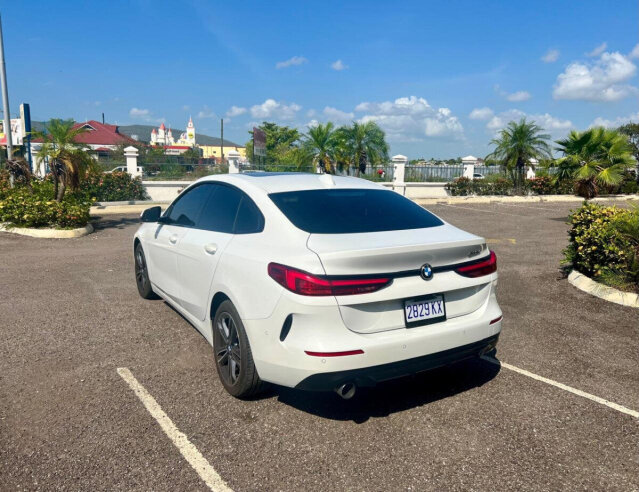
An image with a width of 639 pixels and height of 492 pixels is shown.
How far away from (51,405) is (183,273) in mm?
1476

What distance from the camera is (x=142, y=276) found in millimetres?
5941

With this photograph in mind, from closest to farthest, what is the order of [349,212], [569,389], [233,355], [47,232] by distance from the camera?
[233,355] < [349,212] < [569,389] < [47,232]

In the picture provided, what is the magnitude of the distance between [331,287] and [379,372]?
0.64 meters

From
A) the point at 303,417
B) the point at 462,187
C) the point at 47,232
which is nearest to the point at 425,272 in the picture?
the point at 303,417

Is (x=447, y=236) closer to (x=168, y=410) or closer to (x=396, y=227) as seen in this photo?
(x=396, y=227)

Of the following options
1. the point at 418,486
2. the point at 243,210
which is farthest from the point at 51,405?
the point at 418,486

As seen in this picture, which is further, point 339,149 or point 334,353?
point 339,149

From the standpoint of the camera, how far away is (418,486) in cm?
265

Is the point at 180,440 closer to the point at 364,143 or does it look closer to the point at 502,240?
the point at 502,240

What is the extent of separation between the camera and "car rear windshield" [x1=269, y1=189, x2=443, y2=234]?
3.40 meters

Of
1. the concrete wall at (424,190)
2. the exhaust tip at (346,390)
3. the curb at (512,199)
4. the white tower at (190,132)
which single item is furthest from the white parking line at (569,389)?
the white tower at (190,132)

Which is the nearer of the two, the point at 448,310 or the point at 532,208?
the point at 448,310

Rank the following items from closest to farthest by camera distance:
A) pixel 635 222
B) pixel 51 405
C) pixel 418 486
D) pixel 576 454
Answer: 1. pixel 418 486
2. pixel 576 454
3. pixel 51 405
4. pixel 635 222

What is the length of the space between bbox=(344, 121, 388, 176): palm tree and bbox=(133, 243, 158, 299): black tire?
711 inches
